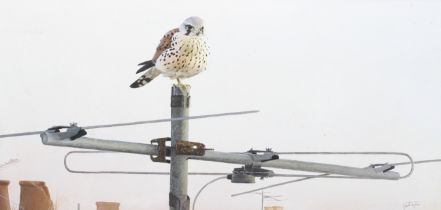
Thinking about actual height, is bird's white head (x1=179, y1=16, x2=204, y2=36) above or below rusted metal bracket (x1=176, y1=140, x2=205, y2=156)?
above

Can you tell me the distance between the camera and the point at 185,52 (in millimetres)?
6801

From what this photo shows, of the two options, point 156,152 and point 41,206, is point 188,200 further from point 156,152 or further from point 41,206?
point 41,206

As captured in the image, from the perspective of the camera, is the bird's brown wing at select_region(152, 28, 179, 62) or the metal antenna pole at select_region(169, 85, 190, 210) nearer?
the metal antenna pole at select_region(169, 85, 190, 210)

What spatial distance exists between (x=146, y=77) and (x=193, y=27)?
0.89m

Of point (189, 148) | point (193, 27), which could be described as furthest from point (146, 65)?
point (189, 148)

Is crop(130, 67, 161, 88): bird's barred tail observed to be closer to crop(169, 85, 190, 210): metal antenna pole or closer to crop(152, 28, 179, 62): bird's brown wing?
crop(152, 28, 179, 62): bird's brown wing

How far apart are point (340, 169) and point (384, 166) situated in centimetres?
58

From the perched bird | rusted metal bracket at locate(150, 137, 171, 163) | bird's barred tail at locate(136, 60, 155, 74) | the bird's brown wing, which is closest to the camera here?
rusted metal bracket at locate(150, 137, 171, 163)

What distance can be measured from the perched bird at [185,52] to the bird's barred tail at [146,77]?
1.12 feet

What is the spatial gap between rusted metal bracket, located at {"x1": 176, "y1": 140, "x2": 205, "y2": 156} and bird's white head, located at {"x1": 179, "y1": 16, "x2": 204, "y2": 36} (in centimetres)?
131

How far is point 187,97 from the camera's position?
6.11 metres

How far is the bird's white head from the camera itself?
6.79 metres

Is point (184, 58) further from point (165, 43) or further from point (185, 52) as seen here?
point (165, 43)

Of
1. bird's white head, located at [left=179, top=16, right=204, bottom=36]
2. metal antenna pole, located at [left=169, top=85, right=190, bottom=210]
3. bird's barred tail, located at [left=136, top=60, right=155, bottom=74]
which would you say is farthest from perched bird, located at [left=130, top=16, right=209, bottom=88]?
metal antenna pole, located at [left=169, top=85, right=190, bottom=210]
